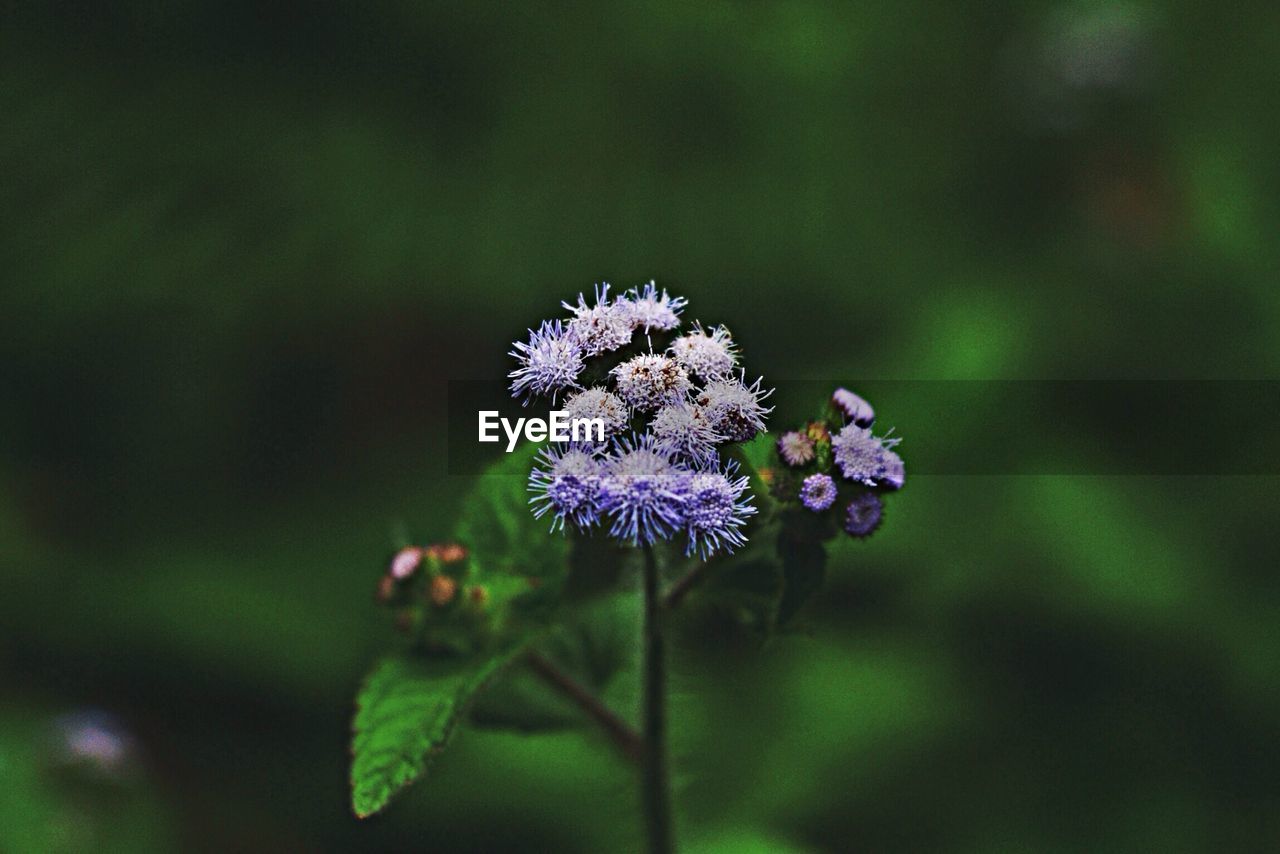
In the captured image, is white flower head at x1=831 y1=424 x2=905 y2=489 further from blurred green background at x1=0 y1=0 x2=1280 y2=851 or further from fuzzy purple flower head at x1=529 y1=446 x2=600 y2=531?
blurred green background at x1=0 y1=0 x2=1280 y2=851

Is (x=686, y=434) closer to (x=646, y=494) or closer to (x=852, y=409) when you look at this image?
(x=646, y=494)

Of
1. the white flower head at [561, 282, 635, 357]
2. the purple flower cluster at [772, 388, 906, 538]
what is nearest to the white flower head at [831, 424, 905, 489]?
the purple flower cluster at [772, 388, 906, 538]

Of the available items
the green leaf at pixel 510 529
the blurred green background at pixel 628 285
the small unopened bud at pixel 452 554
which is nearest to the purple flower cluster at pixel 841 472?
the green leaf at pixel 510 529

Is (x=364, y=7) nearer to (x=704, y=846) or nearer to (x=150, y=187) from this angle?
(x=150, y=187)

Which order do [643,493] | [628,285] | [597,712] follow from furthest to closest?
[628,285] → [597,712] → [643,493]

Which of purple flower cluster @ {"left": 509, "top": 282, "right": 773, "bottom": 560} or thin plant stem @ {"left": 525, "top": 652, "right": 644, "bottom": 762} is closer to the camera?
purple flower cluster @ {"left": 509, "top": 282, "right": 773, "bottom": 560}

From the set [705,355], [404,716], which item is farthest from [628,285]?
[404,716]

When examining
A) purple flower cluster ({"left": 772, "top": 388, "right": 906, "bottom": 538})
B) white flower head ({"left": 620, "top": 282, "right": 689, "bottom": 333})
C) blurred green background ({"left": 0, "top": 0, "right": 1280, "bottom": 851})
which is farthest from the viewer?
blurred green background ({"left": 0, "top": 0, "right": 1280, "bottom": 851})
